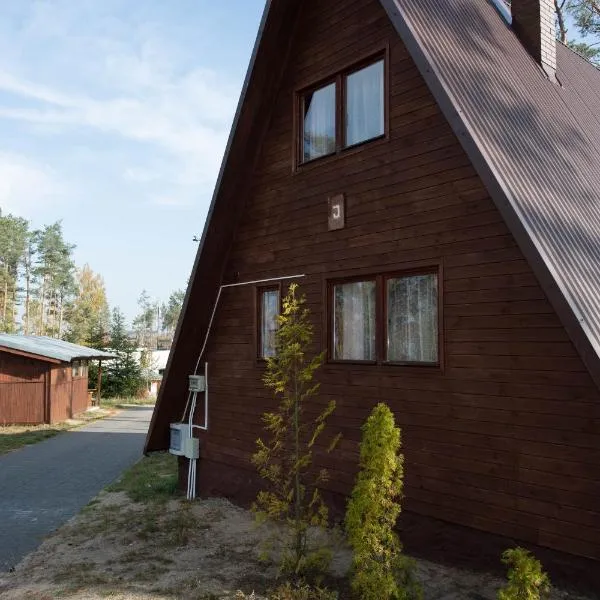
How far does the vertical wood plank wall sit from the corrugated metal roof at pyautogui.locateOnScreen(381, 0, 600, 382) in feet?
1.32

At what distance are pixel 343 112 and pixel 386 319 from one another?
9.31 ft

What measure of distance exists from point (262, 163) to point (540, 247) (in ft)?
16.8

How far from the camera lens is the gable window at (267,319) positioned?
29.9 ft

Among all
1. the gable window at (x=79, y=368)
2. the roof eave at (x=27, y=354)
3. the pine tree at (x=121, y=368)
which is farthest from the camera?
the pine tree at (x=121, y=368)

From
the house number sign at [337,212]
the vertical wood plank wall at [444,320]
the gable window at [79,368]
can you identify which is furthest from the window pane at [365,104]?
the gable window at [79,368]

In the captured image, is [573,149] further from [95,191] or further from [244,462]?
[95,191]

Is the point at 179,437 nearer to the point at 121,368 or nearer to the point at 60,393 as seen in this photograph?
the point at 60,393

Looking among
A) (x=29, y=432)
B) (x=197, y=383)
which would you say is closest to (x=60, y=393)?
(x=29, y=432)

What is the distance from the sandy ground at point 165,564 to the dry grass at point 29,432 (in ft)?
35.2

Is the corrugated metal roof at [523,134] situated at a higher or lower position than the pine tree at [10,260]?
lower

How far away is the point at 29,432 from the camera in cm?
2200

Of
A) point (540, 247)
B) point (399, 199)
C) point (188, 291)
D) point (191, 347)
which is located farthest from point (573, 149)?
point (191, 347)

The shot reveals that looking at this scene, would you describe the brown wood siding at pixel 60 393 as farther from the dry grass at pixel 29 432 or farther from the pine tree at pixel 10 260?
the pine tree at pixel 10 260

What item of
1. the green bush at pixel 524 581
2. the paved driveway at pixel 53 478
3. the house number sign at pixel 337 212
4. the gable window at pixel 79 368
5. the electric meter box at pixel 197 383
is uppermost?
the house number sign at pixel 337 212
